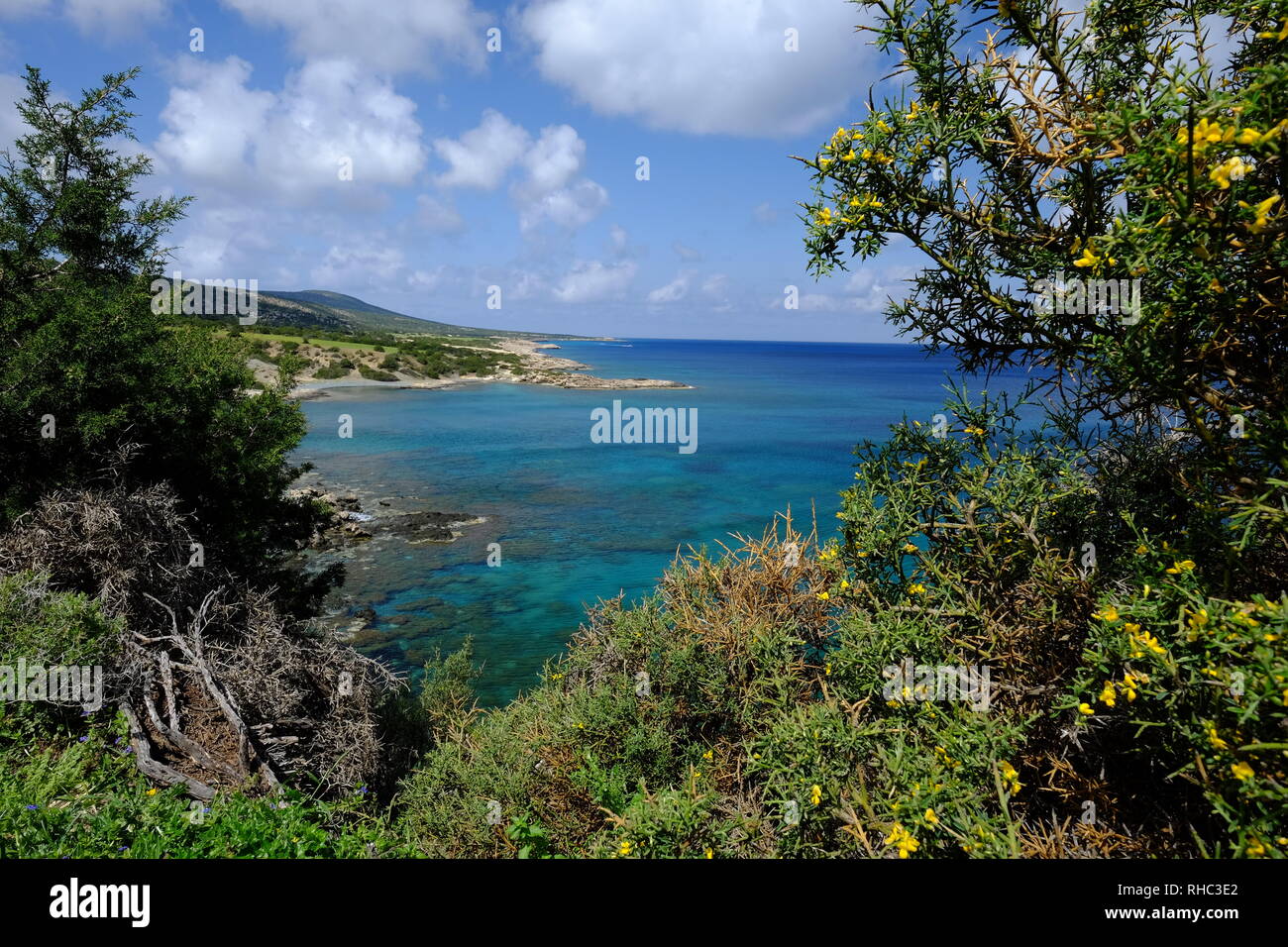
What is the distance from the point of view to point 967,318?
4.46 m

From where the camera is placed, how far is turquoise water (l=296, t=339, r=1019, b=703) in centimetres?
1839

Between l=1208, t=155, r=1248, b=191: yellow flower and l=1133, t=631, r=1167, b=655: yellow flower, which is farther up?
l=1208, t=155, r=1248, b=191: yellow flower

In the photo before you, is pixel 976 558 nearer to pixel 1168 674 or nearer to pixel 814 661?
pixel 1168 674

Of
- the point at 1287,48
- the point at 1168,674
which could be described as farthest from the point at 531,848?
the point at 1287,48

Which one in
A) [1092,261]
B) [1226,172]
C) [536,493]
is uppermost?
[1226,172]

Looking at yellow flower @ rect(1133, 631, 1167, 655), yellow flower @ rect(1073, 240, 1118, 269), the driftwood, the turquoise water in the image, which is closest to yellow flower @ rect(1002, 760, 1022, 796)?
yellow flower @ rect(1133, 631, 1167, 655)

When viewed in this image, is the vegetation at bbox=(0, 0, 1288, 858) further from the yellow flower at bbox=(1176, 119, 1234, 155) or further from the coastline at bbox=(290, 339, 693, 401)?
the coastline at bbox=(290, 339, 693, 401)

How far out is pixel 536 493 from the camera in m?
32.5

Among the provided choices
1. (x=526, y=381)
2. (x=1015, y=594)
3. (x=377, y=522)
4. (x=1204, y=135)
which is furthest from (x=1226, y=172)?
(x=526, y=381)

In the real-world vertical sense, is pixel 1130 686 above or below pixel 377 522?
above

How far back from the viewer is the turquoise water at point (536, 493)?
60.3 feet

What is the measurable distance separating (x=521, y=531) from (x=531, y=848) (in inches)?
866

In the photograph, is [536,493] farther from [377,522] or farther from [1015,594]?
[1015,594]

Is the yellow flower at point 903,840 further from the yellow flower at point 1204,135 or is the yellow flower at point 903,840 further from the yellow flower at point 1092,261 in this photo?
the yellow flower at point 1204,135
